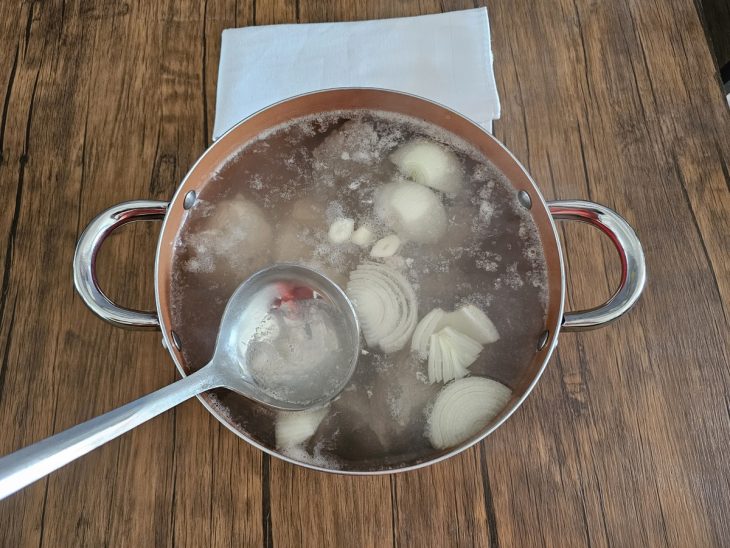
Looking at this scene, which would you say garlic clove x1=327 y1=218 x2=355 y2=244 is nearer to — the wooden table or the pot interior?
the pot interior

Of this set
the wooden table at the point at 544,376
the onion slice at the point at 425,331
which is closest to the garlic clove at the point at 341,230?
the onion slice at the point at 425,331

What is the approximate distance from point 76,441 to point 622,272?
46 centimetres

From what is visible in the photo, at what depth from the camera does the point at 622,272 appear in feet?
1.74

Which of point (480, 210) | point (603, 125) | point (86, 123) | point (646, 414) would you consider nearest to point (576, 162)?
point (603, 125)

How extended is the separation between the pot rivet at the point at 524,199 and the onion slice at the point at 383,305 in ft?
0.49

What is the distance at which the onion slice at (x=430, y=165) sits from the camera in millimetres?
640

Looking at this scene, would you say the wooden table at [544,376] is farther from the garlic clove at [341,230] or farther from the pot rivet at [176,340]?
the garlic clove at [341,230]

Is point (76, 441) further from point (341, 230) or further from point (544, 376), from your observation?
point (544, 376)

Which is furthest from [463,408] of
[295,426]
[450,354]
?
[295,426]

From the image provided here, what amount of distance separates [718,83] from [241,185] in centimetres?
62

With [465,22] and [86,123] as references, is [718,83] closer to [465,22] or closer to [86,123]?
[465,22]

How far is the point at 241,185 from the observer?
2.10 feet

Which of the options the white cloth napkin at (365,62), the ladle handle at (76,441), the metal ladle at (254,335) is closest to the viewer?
the ladle handle at (76,441)

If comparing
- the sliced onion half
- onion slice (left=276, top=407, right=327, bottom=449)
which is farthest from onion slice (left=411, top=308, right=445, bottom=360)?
onion slice (left=276, top=407, right=327, bottom=449)
